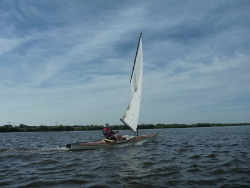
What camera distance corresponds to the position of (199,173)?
30.8 feet

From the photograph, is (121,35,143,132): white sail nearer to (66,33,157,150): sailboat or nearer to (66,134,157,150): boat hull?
(66,33,157,150): sailboat

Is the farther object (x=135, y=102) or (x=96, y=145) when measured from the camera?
(x=135, y=102)

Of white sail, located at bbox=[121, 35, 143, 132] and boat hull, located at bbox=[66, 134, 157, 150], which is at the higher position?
white sail, located at bbox=[121, 35, 143, 132]

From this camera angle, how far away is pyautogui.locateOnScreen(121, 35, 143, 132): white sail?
21.1 metres

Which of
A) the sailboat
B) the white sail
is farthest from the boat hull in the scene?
the white sail

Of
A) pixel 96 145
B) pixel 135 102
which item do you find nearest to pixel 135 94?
pixel 135 102

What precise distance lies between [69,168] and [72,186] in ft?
10.9

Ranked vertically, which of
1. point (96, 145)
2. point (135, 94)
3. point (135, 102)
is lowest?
point (96, 145)

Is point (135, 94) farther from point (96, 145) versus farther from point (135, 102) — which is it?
point (96, 145)

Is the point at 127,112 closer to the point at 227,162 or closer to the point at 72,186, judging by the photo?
the point at 227,162

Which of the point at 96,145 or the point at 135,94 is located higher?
the point at 135,94

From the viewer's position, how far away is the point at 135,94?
859 inches

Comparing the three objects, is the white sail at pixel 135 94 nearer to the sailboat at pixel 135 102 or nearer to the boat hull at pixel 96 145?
the sailboat at pixel 135 102

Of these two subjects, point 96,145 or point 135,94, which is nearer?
point 96,145
